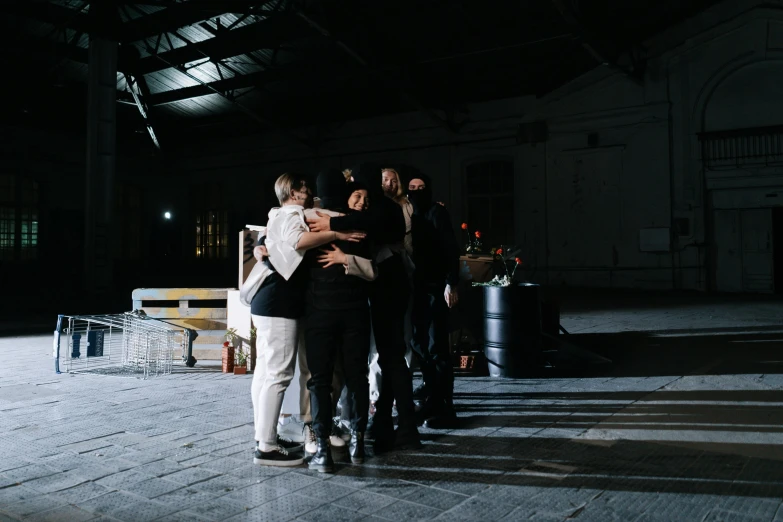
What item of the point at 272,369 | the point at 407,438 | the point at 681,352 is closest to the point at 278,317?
the point at 272,369

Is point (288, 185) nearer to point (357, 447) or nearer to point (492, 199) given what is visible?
point (357, 447)

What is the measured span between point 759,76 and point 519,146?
6264 mm

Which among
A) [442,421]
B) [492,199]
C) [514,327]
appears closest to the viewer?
[442,421]

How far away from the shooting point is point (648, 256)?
1582 centimetres

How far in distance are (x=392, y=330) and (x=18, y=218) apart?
21.0 metres

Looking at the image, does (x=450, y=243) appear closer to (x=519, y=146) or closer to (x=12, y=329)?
(x=12, y=329)

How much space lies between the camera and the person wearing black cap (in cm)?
302

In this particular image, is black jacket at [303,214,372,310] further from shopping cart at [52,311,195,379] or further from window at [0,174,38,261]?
window at [0,174,38,261]

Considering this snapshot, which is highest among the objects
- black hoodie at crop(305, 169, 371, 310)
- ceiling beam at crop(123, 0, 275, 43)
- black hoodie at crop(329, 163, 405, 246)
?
ceiling beam at crop(123, 0, 275, 43)

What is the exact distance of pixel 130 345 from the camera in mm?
6410

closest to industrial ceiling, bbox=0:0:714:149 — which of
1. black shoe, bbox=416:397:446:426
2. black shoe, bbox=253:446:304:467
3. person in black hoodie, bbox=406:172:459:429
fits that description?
person in black hoodie, bbox=406:172:459:429

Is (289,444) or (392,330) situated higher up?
(392,330)

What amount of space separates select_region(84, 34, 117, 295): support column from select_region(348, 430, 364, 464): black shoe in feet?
45.0

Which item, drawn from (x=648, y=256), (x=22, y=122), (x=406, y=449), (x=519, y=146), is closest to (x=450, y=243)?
(x=406, y=449)
